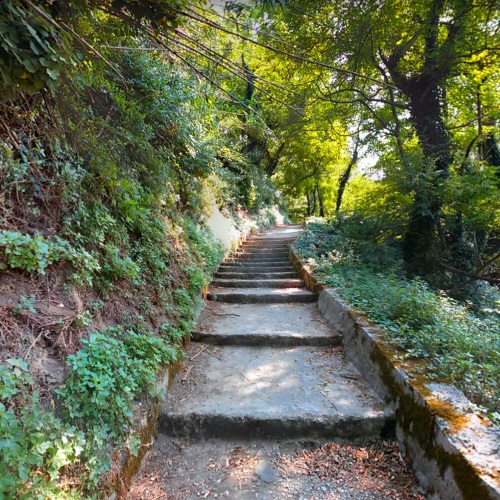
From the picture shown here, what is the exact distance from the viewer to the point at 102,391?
5.44 feet

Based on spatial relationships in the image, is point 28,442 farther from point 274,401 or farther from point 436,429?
point 436,429

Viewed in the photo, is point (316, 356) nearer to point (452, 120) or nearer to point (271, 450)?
point (271, 450)

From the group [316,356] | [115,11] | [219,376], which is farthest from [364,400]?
[115,11]

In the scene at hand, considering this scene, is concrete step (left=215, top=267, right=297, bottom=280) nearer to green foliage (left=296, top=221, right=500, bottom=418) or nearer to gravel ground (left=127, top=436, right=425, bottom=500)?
green foliage (left=296, top=221, right=500, bottom=418)

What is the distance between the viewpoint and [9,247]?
5.73ft

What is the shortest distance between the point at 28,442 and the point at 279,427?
163 cm

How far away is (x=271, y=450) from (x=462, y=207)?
6377 millimetres

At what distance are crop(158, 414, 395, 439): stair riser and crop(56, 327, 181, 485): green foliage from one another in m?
0.45

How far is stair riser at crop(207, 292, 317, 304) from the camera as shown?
4.96 m

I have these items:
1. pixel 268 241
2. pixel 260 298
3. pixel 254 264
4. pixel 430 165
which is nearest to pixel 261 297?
pixel 260 298

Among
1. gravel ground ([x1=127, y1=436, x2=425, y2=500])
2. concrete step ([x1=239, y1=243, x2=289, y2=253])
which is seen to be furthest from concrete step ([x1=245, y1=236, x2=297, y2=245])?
gravel ground ([x1=127, y1=436, x2=425, y2=500])

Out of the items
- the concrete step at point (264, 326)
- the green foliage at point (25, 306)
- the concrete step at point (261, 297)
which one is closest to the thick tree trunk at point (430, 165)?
the concrete step at point (261, 297)

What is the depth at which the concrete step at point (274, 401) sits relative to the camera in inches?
86.9

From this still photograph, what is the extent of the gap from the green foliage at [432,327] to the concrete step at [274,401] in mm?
583
